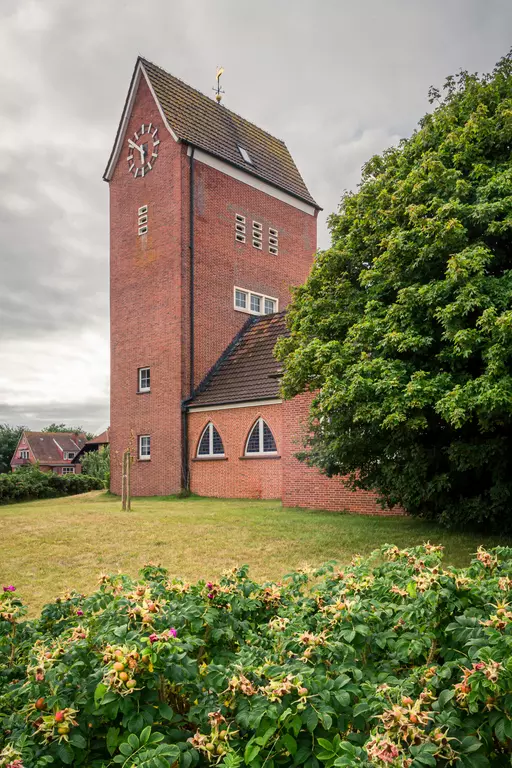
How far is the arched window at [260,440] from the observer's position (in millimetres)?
21172

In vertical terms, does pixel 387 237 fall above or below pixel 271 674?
above

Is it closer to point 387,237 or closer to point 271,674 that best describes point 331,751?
point 271,674

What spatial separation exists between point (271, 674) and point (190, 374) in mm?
21978

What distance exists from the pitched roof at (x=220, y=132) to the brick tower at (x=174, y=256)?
0.09m

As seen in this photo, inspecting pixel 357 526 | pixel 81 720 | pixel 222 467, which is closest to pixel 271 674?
pixel 81 720

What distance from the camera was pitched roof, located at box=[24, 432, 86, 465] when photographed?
261 feet

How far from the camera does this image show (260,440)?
70.5 ft

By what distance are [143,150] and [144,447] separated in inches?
505

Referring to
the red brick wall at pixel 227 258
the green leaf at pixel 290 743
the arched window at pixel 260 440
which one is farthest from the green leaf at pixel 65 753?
the red brick wall at pixel 227 258

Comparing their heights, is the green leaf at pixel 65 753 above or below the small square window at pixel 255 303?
below

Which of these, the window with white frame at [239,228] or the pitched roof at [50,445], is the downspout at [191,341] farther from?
the pitched roof at [50,445]

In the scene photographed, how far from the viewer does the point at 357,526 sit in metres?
13.1

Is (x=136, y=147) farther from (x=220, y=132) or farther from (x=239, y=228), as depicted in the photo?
(x=239, y=228)

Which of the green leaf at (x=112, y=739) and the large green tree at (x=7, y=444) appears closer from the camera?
the green leaf at (x=112, y=739)
